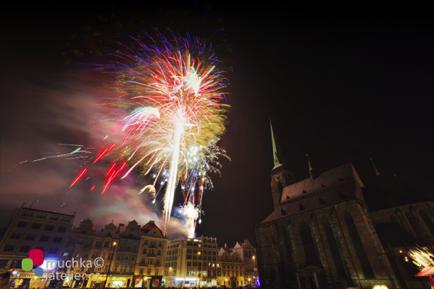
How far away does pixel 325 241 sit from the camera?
114 feet

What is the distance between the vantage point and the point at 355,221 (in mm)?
32281

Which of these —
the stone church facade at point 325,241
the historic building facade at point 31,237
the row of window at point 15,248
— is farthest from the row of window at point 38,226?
the stone church facade at point 325,241

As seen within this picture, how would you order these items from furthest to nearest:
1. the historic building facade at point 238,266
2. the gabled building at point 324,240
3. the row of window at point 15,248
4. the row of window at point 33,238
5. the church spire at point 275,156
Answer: the historic building facade at point 238,266 < the church spire at point 275,156 < the row of window at point 33,238 < the row of window at point 15,248 < the gabled building at point 324,240

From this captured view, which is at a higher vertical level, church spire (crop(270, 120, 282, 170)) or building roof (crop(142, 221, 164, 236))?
church spire (crop(270, 120, 282, 170))

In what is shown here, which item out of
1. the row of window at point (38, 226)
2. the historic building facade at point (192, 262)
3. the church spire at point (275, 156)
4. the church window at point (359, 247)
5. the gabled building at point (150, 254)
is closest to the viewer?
the church window at point (359, 247)

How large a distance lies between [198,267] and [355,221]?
53335 millimetres

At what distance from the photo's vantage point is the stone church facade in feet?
95.5

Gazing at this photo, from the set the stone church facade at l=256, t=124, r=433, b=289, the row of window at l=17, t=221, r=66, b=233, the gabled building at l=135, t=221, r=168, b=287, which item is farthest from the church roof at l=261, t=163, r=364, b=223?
A: the row of window at l=17, t=221, r=66, b=233

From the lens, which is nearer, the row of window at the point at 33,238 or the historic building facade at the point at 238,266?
the row of window at the point at 33,238

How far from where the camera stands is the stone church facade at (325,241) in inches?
1145

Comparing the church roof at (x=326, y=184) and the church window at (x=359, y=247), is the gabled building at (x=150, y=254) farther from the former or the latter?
the church window at (x=359, y=247)

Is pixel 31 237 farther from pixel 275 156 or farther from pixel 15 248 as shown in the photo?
pixel 275 156

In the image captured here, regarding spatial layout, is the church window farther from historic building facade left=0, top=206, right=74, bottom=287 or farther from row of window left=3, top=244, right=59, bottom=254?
row of window left=3, top=244, right=59, bottom=254

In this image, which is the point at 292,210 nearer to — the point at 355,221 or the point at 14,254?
the point at 355,221
